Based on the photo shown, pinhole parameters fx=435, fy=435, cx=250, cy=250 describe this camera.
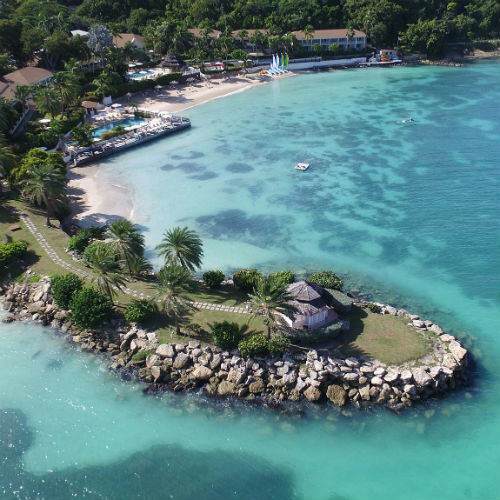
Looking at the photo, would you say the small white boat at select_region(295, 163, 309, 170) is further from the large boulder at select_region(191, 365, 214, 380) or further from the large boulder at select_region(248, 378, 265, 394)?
the large boulder at select_region(248, 378, 265, 394)

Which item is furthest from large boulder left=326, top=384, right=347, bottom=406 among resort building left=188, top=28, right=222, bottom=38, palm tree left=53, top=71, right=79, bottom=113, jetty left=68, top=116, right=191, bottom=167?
resort building left=188, top=28, right=222, bottom=38

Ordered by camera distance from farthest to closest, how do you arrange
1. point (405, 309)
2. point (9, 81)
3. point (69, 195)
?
point (9, 81) → point (69, 195) → point (405, 309)

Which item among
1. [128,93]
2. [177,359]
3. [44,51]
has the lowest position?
[177,359]

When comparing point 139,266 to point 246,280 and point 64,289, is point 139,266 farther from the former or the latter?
point 246,280

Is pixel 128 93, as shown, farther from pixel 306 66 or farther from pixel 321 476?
pixel 321 476

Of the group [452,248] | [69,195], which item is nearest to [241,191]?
[69,195]

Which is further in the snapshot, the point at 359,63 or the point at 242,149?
the point at 359,63

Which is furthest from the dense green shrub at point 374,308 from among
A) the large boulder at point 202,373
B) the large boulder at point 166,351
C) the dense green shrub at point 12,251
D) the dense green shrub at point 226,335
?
the dense green shrub at point 12,251

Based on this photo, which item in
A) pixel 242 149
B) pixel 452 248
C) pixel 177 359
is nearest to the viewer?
pixel 177 359
